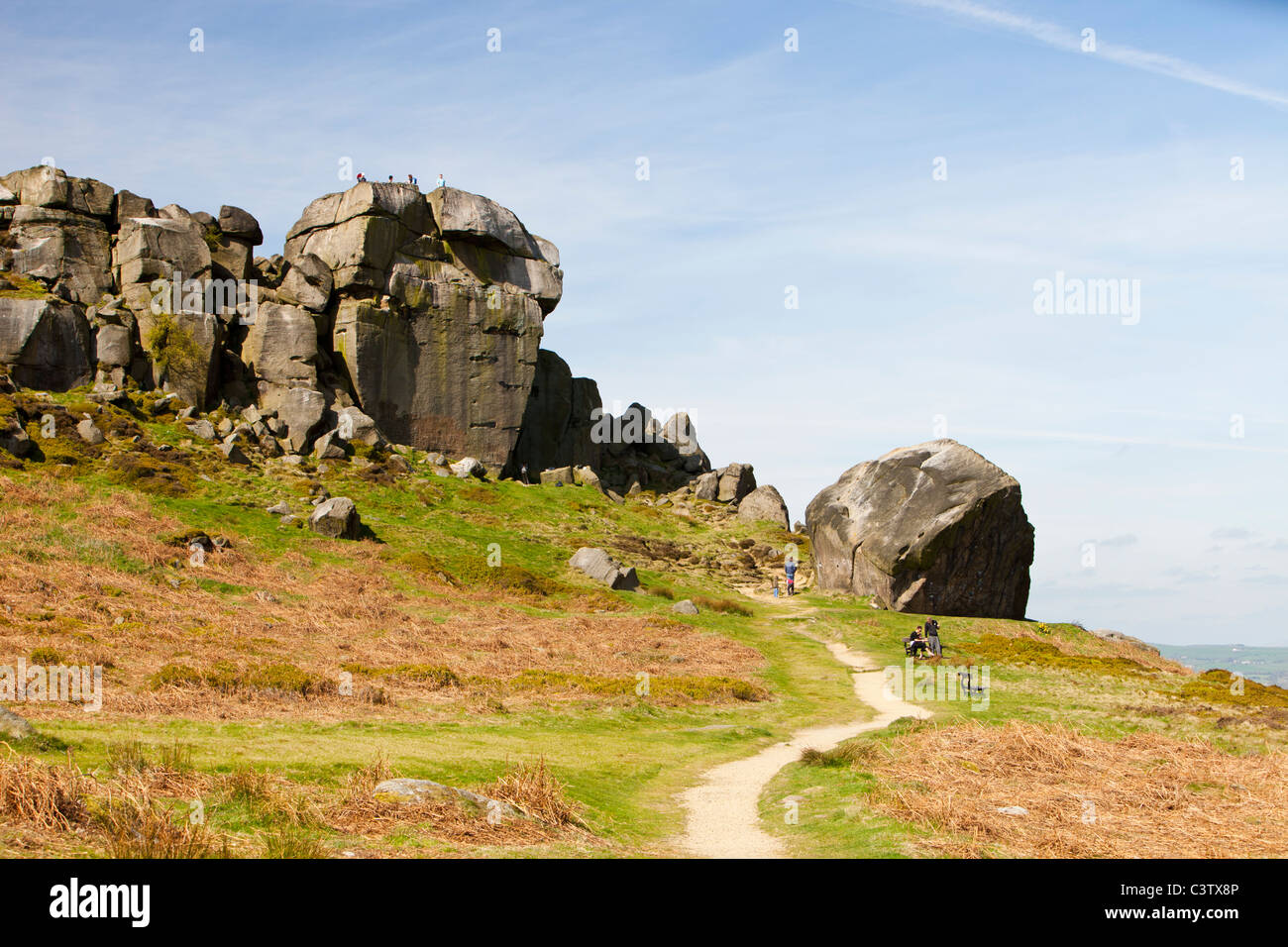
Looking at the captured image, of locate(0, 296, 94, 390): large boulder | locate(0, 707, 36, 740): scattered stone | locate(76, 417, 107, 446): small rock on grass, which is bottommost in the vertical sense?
locate(0, 707, 36, 740): scattered stone

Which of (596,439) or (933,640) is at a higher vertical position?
(596,439)

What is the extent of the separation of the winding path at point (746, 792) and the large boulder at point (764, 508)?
4467cm

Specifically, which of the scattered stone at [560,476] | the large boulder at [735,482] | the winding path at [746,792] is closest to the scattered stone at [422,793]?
the winding path at [746,792]

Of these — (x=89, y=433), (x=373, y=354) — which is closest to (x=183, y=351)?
(x=89, y=433)

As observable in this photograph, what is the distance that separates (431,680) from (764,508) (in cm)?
5197

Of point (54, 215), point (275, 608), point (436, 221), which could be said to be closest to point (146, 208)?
point (54, 215)

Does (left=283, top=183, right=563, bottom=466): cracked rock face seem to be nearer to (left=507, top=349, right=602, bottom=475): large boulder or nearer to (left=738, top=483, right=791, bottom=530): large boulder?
(left=507, top=349, right=602, bottom=475): large boulder

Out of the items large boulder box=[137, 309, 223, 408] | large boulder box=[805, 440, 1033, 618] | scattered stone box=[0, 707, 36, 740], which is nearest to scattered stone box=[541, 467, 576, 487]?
large boulder box=[137, 309, 223, 408]

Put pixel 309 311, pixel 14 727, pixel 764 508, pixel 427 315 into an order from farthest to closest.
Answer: pixel 764 508 < pixel 427 315 < pixel 309 311 < pixel 14 727

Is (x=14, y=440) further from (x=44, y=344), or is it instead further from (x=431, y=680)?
(x=431, y=680)

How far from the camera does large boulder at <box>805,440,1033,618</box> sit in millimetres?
45250

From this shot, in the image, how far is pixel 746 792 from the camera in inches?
753

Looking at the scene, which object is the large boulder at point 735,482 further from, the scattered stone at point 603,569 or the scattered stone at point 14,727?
the scattered stone at point 14,727

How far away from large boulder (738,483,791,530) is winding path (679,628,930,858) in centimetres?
4467
